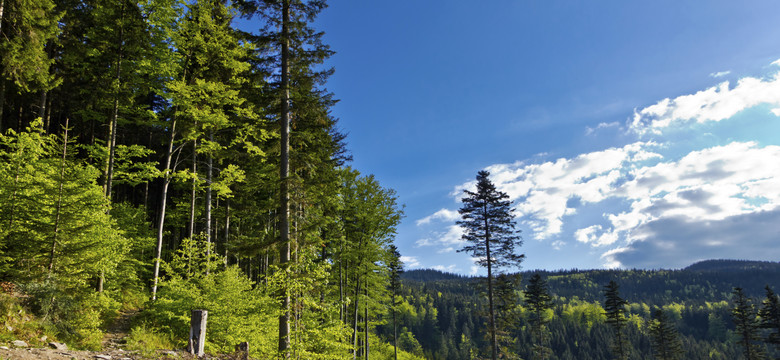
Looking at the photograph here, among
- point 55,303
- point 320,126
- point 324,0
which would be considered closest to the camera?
point 55,303

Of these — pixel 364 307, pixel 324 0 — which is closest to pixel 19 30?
pixel 324 0

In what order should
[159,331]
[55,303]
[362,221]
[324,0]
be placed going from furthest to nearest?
1. [362,221]
2. [324,0]
3. [159,331]
4. [55,303]

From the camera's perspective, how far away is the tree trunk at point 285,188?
11.1m

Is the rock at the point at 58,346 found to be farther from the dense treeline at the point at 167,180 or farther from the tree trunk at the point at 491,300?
the tree trunk at the point at 491,300

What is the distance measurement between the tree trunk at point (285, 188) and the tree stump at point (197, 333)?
2215 millimetres

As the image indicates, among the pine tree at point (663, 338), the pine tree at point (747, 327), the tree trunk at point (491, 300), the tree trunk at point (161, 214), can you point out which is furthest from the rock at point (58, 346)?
the pine tree at point (663, 338)

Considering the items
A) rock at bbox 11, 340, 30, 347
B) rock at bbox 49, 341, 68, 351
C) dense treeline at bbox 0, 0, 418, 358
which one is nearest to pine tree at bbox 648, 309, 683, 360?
dense treeline at bbox 0, 0, 418, 358

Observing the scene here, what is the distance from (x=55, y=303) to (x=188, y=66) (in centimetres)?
1079

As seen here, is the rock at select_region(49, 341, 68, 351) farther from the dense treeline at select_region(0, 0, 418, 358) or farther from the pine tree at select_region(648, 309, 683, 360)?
the pine tree at select_region(648, 309, 683, 360)

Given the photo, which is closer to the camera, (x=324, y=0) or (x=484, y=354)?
(x=324, y=0)

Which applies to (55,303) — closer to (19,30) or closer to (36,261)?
(36,261)

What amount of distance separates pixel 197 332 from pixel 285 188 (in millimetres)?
4897

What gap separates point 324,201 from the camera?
18.9 meters

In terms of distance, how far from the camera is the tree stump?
10961 millimetres
